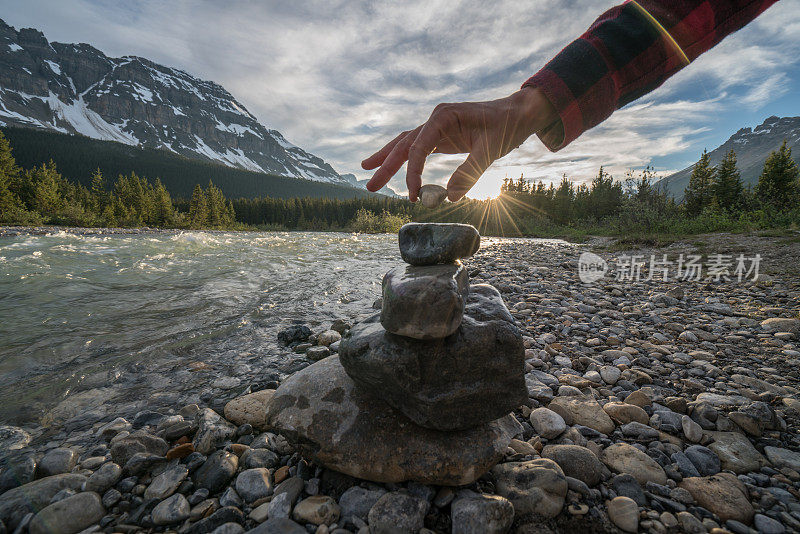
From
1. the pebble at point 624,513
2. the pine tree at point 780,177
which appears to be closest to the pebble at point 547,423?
the pebble at point 624,513

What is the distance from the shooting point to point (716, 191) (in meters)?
37.0

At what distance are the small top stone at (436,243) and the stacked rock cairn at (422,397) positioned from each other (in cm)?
25

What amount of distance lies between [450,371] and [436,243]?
3.51 feet

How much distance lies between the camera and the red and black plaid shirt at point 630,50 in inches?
93.3

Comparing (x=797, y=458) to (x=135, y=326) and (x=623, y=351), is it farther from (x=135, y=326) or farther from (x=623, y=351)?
(x=135, y=326)

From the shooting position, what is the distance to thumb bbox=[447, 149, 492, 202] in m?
2.41

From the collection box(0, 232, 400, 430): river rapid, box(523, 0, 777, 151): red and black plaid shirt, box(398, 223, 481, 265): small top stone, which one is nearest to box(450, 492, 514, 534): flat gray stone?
box(398, 223, 481, 265): small top stone

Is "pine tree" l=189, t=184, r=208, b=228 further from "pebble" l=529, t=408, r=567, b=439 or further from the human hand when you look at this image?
"pebble" l=529, t=408, r=567, b=439

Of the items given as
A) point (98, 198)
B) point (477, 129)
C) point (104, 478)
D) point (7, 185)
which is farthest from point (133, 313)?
point (98, 198)

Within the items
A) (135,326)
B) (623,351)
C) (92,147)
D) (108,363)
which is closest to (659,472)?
(623,351)

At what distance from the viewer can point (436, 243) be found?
257 cm

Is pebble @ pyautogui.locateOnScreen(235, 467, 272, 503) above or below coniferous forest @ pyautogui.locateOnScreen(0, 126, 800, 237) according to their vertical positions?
below

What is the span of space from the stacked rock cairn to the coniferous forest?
1130 cm

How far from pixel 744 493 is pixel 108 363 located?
6.36m
